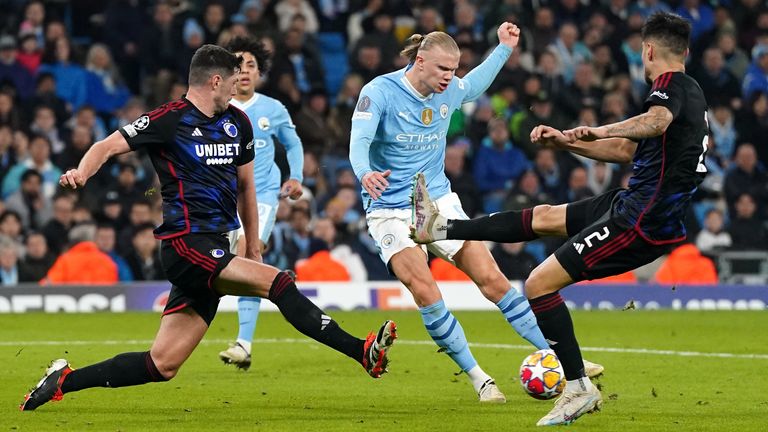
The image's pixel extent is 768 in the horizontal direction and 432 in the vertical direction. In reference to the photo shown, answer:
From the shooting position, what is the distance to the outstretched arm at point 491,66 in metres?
10.2

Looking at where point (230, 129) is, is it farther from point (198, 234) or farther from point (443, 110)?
point (443, 110)

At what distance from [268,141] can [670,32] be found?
16.0 ft

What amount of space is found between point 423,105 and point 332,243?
8686 millimetres

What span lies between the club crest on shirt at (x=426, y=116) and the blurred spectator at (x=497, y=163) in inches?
402

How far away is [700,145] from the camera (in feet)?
25.9

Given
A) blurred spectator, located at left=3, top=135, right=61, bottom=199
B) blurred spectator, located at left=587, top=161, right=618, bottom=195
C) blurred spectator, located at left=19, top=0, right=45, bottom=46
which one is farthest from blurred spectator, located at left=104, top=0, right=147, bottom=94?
blurred spectator, located at left=587, top=161, right=618, bottom=195

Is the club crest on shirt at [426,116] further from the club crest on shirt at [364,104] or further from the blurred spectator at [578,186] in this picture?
the blurred spectator at [578,186]

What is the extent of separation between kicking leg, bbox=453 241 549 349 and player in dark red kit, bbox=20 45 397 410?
72.6 inches

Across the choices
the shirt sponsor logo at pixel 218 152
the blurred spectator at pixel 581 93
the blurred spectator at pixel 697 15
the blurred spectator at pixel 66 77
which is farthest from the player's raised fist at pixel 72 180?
the blurred spectator at pixel 697 15

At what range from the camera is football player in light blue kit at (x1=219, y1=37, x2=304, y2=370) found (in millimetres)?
11516

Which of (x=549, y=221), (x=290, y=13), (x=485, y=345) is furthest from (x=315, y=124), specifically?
(x=549, y=221)

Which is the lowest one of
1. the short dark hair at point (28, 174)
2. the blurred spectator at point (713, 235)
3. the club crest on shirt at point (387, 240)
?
the blurred spectator at point (713, 235)

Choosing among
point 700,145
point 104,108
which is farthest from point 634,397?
point 104,108

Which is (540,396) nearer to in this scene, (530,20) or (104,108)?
(104,108)
